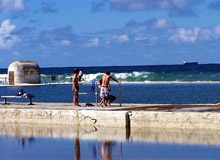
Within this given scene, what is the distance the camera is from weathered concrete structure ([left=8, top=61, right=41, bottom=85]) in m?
67.2

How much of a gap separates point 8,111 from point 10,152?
284 inches

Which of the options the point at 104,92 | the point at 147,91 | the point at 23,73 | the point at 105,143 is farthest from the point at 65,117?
the point at 23,73

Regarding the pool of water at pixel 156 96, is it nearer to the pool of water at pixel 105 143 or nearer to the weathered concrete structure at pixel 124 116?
the weathered concrete structure at pixel 124 116

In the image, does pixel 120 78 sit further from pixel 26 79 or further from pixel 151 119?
pixel 151 119

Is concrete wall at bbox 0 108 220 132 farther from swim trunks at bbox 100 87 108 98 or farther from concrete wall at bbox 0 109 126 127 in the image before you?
swim trunks at bbox 100 87 108 98

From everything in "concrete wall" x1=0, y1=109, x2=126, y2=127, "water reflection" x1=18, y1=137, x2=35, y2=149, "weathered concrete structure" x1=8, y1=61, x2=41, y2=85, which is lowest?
"water reflection" x1=18, y1=137, x2=35, y2=149

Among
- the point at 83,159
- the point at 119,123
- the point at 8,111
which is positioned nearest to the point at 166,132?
the point at 119,123

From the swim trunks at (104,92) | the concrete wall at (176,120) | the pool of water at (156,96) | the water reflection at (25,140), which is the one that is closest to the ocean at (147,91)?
the pool of water at (156,96)

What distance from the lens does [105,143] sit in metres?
16.0

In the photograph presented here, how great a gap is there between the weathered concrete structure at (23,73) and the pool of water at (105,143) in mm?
47630

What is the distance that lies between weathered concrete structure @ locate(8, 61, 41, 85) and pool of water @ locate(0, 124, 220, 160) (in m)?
47.6

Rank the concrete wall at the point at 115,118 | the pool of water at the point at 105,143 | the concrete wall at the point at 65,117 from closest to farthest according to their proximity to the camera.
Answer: the pool of water at the point at 105,143 < the concrete wall at the point at 115,118 < the concrete wall at the point at 65,117

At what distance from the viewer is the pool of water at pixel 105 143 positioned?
1404cm

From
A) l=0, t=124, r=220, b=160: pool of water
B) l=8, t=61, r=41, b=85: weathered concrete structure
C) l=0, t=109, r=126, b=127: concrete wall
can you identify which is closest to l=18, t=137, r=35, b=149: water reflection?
l=0, t=124, r=220, b=160: pool of water
